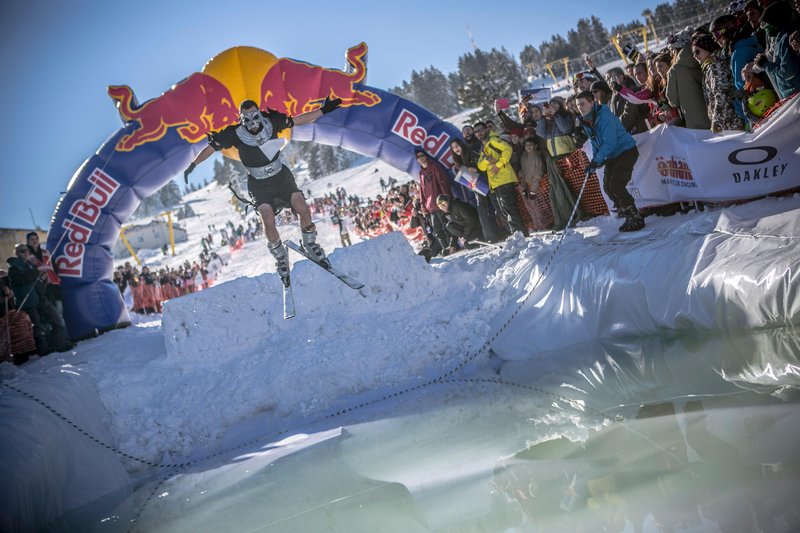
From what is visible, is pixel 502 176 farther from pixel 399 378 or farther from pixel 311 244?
pixel 399 378

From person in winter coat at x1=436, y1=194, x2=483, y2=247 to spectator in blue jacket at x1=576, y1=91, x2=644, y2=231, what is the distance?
10.2ft

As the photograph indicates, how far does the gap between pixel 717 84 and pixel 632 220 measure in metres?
1.64

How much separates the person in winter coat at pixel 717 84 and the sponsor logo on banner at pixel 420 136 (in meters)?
4.67

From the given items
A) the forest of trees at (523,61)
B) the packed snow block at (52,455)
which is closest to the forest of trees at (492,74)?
the forest of trees at (523,61)

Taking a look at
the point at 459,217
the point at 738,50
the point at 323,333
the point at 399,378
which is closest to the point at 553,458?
the point at 399,378

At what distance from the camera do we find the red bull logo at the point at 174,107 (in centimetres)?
913

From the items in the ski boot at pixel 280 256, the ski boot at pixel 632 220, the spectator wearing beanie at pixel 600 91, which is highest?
the spectator wearing beanie at pixel 600 91

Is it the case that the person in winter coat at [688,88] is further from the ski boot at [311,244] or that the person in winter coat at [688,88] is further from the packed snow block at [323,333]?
the ski boot at [311,244]

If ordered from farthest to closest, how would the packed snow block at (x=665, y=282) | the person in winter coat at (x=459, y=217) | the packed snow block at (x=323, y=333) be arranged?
the person in winter coat at (x=459, y=217), the packed snow block at (x=323, y=333), the packed snow block at (x=665, y=282)

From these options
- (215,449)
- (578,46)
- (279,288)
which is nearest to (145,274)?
(279,288)

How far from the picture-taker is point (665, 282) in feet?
15.0

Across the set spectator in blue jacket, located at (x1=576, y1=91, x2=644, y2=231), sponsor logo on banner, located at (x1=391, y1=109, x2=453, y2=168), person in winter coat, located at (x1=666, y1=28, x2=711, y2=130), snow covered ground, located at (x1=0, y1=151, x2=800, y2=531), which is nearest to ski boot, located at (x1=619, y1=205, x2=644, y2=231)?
spectator in blue jacket, located at (x1=576, y1=91, x2=644, y2=231)

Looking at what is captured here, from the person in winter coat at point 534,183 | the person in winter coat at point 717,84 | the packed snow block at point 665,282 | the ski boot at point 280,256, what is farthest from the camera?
the person in winter coat at point 534,183

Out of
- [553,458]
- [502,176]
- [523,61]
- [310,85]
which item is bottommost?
[553,458]
